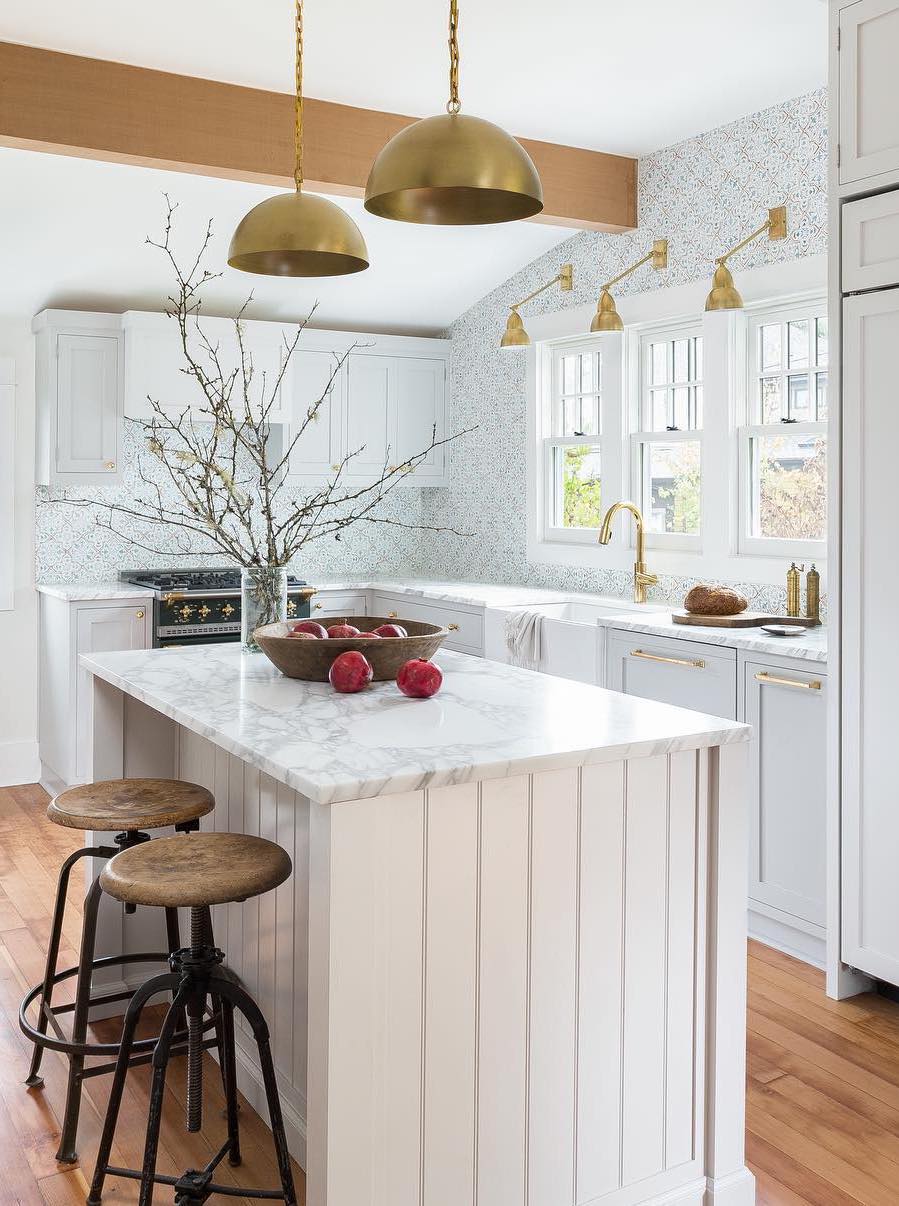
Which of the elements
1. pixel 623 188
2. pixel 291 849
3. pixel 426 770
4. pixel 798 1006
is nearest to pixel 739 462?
pixel 623 188

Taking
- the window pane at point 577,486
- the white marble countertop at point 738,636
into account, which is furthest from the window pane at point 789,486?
the window pane at point 577,486

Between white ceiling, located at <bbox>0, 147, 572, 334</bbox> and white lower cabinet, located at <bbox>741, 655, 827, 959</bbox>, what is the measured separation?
265 cm

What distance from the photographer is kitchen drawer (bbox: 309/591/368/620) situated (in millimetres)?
5754

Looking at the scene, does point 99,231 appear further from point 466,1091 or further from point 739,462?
point 466,1091

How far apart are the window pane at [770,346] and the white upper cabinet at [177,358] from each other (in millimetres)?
2356

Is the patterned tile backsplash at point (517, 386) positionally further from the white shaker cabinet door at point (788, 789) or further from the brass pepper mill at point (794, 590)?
the white shaker cabinet door at point (788, 789)

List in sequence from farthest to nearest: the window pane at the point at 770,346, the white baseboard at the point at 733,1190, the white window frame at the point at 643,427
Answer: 1. the white window frame at the point at 643,427
2. the window pane at the point at 770,346
3. the white baseboard at the point at 733,1190

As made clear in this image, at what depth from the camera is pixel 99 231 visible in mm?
4812

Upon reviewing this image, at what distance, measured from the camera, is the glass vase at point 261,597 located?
10.1 feet

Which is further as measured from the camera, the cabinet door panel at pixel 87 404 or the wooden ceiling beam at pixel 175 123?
the cabinet door panel at pixel 87 404

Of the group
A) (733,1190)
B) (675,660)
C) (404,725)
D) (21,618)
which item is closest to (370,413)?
(21,618)

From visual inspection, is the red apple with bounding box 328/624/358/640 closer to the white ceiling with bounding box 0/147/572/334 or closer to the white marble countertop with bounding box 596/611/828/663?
the white marble countertop with bounding box 596/611/828/663

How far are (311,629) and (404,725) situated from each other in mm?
707

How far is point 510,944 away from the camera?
6.47ft
